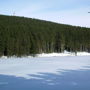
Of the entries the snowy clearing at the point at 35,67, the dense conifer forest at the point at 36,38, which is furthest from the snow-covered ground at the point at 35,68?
the dense conifer forest at the point at 36,38

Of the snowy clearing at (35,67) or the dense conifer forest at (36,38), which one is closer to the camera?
the snowy clearing at (35,67)

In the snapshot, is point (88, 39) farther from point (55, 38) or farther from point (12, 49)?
point (12, 49)

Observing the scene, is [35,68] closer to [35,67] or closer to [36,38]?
[35,67]

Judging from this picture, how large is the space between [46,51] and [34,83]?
61.8 metres

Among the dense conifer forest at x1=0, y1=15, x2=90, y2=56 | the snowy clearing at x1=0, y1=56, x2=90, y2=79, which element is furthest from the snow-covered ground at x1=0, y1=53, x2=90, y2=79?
the dense conifer forest at x1=0, y1=15, x2=90, y2=56

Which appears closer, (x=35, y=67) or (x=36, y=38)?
(x=35, y=67)

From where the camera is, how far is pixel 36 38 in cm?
7131

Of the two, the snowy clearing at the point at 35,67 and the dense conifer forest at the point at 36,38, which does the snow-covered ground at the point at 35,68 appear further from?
the dense conifer forest at the point at 36,38

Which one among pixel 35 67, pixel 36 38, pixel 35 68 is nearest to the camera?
pixel 35 68

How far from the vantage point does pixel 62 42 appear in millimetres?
84312

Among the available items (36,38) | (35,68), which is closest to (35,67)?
(35,68)

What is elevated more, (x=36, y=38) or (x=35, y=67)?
(x=36, y=38)

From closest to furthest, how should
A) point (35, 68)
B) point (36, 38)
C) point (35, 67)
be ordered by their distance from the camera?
point (35, 68)
point (35, 67)
point (36, 38)

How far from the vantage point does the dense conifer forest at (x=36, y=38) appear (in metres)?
58.9
